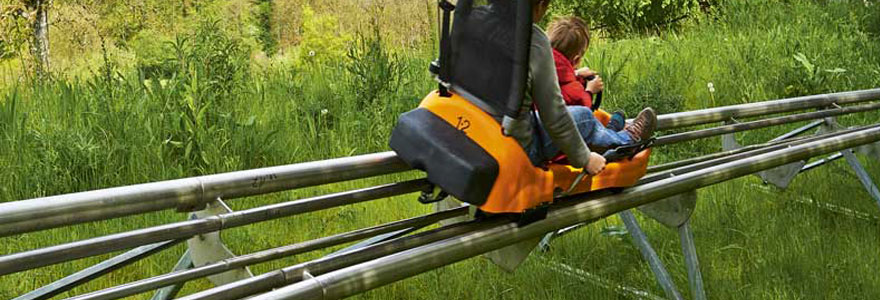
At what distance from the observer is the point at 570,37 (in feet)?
10.4

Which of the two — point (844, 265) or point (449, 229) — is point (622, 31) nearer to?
point (844, 265)

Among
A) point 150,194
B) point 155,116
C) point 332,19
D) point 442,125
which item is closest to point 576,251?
point 442,125

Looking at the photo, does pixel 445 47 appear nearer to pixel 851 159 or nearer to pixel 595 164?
pixel 595 164

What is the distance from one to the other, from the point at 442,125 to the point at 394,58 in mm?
3620

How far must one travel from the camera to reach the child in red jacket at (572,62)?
3.04 m

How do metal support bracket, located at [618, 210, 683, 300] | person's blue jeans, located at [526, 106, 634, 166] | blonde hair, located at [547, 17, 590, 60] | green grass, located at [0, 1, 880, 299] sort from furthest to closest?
green grass, located at [0, 1, 880, 299] < blonde hair, located at [547, 17, 590, 60] < metal support bracket, located at [618, 210, 683, 300] < person's blue jeans, located at [526, 106, 634, 166]

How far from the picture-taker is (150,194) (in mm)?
1773

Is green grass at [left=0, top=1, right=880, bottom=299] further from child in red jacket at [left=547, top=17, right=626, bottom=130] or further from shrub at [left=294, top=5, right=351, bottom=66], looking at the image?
shrub at [left=294, top=5, right=351, bottom=66]

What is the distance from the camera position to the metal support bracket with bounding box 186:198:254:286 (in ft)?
6.43

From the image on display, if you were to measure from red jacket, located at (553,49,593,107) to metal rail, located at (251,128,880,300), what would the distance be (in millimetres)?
473

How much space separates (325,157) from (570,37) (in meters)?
1.74

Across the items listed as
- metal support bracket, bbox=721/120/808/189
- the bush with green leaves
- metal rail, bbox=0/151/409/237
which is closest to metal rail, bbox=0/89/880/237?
metal rail, bbox=0/151/409/237

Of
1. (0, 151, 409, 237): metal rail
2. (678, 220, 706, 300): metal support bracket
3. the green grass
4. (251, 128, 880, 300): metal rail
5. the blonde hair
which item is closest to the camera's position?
(0, 151, 409, 237): metal rail

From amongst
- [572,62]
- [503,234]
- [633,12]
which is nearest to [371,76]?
[572,62]
